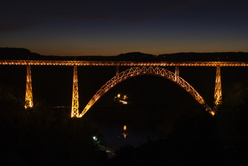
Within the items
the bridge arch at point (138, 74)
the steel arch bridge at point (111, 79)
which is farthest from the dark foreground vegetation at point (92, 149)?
the bridge arch at point (138, 74)

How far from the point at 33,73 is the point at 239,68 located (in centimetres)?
2894

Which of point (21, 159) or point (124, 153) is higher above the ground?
point (21, 159)

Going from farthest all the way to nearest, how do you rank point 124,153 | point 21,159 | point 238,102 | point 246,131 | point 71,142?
point 238,102 < point 124,153 < point 71,142 < point 246,131 < point 21,159

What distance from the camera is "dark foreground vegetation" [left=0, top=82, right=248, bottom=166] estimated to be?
1291cm

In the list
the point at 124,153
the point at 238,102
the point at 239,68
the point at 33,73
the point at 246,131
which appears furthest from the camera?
the point at 33,73

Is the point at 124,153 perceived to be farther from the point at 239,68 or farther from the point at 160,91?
the point at 160,91

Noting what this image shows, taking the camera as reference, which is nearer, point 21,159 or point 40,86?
point 21,159

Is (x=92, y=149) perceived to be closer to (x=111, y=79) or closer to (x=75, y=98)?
(x=75, y=98)

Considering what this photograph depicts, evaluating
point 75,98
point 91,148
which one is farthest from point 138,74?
point 91,148

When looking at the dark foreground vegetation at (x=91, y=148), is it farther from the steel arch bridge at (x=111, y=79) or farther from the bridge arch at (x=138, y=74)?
the bridge arch at (x=138, y=74)

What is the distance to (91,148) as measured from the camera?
1700 centimetres

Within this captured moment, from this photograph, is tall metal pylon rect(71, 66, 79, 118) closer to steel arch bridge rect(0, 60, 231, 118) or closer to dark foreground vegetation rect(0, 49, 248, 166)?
steel arch bridge rect(0, 60, 231, 118)

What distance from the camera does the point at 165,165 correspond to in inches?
564

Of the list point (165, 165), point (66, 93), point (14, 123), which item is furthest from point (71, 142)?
point (66, 93)
